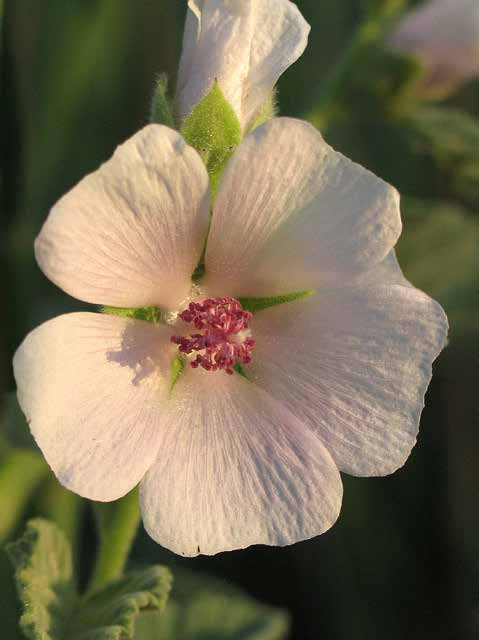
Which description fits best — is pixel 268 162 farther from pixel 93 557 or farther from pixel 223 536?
→ pixel 93 557

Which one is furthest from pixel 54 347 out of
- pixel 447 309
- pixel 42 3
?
pixel 42 3

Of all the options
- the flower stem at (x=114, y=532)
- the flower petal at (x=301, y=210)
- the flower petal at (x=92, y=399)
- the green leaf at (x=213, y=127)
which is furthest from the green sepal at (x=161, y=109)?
the flower stem at (x=114, y=532)

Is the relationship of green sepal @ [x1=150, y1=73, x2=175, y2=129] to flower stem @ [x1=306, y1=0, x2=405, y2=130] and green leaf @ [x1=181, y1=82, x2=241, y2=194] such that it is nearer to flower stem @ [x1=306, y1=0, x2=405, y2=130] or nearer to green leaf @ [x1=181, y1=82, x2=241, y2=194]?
green leaf @ [x1=181, y1=82, x2=241, y2=194]

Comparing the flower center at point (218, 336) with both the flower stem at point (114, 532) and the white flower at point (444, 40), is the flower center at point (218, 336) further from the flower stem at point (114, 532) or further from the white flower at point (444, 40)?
the white flower at point (444, 40)

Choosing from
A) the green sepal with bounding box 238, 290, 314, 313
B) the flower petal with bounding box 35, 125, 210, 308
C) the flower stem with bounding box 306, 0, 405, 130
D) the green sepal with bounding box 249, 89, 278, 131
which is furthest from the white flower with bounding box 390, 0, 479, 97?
the flower petal with bounding box 35, 125, 210, 308

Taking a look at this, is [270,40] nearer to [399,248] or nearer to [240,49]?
[240,49]

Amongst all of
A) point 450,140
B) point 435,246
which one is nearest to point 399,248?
point 435,246

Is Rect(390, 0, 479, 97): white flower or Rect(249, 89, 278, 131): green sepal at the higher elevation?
Rect(249, 89, 278, 131): green sepal
